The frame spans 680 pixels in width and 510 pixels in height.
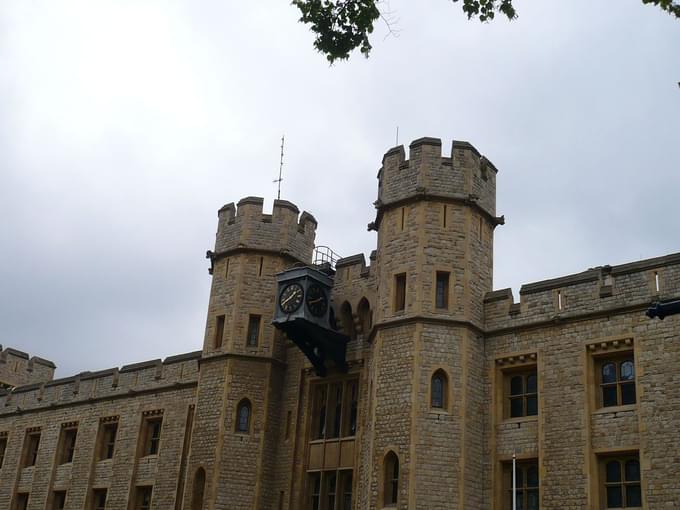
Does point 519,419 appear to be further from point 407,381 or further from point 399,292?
point 399,292

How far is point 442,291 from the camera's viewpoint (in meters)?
24.9

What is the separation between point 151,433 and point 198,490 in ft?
19.8

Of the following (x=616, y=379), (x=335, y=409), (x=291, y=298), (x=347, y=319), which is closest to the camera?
(x=616, y=379)

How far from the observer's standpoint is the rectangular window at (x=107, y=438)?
34.8 m

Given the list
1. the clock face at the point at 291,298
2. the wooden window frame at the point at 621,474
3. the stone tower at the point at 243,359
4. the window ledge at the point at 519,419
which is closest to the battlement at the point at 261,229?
the stone tower at the point at 243,359

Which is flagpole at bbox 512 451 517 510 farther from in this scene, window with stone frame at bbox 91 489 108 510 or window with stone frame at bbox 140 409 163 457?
window with stone frame at bbox 91 489 108 510

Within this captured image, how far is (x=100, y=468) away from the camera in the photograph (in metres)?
34.4

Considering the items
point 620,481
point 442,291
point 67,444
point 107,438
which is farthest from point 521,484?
point 67,444

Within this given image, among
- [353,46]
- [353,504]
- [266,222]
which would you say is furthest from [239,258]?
[353,46]

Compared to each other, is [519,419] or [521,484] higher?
[519,419]

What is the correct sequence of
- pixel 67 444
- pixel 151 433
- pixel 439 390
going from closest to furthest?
pixel 439 390 → pixel 151 433 → pixel 67 444

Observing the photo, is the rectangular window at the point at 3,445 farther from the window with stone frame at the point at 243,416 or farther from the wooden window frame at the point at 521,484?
the wooden window frame at the point at 521,484

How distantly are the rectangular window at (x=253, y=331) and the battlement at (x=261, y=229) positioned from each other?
93.4 inches

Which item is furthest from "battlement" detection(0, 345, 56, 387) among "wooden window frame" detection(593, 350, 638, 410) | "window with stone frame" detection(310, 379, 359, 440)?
"wooden window frame" detection(593, 350, 638, 410)
